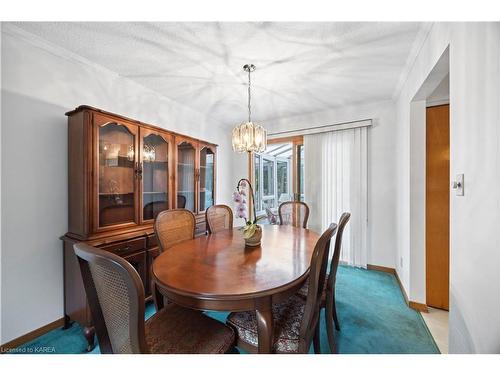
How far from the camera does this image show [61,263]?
1842 mm

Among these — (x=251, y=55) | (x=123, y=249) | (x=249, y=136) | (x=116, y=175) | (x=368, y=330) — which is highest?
(x=251, y=55)

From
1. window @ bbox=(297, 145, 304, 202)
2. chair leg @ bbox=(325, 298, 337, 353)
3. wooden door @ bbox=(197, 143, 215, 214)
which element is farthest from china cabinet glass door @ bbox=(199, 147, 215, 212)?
chair leg @ bbox=(325, 298, 337, 353)

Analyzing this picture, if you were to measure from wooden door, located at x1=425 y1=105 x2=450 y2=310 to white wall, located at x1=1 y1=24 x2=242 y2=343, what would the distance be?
339cm

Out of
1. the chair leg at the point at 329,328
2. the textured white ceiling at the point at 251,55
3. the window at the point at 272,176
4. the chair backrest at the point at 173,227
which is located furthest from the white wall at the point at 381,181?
the chair backrest at the point at 173,227

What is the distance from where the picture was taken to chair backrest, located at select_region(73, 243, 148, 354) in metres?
0.69

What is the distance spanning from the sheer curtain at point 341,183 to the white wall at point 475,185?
70.6 inches

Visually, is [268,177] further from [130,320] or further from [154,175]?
[130,320]

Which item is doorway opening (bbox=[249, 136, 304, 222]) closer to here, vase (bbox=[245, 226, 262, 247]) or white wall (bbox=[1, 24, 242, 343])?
vase (bbox=[245, 226, 262, 247])

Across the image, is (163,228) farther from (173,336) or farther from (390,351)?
(390,351)

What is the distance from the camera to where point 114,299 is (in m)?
0.77

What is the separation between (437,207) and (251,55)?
230 cm

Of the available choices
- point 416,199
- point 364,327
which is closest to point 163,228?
point 364,327

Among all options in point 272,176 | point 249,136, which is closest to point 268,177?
point 272,176

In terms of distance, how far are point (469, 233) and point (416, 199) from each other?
47.3 inches
